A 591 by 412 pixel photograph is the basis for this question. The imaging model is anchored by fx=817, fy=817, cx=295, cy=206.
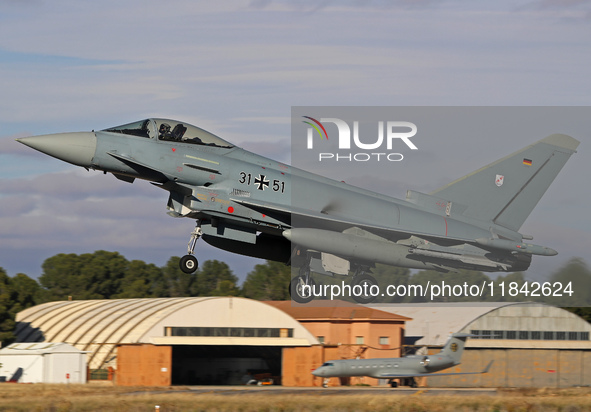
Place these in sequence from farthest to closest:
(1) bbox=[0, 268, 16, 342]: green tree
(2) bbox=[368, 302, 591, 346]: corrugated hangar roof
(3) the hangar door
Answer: (1) bbox=[0, 268, 16, 342]: green tree
(3) the hangar door
(2) bbox=[368, 302, 591, 346]: corrugated hangar roof

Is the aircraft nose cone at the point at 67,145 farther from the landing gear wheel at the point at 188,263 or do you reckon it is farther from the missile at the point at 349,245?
the missile at the point at 349,245

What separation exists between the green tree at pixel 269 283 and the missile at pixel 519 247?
2165 inches

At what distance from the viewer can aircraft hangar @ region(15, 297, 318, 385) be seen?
4434cm

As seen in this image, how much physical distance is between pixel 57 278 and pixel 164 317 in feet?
152

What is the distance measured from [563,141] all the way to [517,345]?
72.2 feet

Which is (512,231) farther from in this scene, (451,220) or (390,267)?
(390,267)

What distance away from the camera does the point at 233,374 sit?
5341cm

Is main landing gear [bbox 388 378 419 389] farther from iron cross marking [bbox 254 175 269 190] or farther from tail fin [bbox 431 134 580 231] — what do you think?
iron cross marking [bbox 254 175 269 190]

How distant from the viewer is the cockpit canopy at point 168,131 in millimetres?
22375

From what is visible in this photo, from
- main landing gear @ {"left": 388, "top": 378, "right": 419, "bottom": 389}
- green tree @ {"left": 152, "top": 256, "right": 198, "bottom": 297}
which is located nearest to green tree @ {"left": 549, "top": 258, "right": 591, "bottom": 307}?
main landing gear @ {"left": 388, "top": 378, "right": 419, "bottom": 389}

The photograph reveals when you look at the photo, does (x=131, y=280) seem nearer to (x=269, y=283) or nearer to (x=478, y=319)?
(x=269, y=283)

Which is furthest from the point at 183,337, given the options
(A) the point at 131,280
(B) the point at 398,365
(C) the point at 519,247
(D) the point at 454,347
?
(A) the point at 131,280

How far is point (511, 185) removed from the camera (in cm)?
2667

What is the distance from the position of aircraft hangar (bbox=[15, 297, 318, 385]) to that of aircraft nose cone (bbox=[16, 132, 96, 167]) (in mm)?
24349
